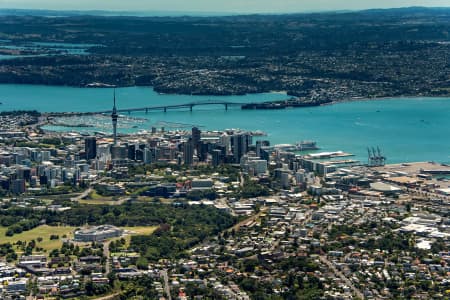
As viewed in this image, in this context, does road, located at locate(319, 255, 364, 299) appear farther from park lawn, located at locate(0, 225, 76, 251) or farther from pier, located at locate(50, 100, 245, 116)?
pier, located at locate(50, 100, 245, 116)

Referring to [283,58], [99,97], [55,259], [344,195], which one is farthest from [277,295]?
[283,58]

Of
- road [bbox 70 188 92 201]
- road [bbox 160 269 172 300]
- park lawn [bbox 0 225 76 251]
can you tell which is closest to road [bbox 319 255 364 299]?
road [bbox 160 269 172 300]

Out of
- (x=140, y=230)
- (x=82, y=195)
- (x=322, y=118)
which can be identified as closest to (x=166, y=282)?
(x=140, y=230)

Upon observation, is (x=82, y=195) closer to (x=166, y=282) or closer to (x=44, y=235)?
(x=44, y=235)

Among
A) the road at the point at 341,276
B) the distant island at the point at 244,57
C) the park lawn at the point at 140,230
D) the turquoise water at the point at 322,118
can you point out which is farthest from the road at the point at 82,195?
the distant island at the point at 244,57

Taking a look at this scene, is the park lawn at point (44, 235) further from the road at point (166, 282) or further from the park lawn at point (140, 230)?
the road at point (166, 282)

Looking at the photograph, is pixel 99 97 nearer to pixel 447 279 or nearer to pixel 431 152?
pixel 431 152
